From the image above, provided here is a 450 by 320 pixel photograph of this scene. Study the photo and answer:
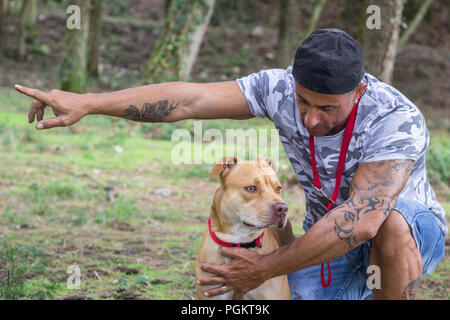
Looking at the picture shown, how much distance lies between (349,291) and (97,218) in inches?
116

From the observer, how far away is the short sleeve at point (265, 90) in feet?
12.7

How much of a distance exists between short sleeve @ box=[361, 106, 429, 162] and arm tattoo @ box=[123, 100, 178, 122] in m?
1.28

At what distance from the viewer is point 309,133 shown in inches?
147

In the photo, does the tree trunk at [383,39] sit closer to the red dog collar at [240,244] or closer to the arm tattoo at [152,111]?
the red dog collar at [240,244]

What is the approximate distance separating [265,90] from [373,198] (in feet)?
3.53

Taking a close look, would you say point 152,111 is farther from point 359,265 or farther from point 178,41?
point 178,41

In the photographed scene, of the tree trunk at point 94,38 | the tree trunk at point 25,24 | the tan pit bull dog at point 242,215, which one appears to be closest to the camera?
the tan pit bull dog at point 242,215

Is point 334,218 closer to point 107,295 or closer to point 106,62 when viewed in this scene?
point 107,295

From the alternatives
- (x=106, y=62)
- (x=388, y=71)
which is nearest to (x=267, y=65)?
(x=106, y=62)

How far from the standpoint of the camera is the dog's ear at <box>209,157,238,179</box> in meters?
4.06

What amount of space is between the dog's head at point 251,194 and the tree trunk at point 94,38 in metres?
14.1

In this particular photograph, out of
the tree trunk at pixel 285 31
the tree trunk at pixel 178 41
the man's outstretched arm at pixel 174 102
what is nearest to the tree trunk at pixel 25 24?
the tree trunk at pixel 285 31

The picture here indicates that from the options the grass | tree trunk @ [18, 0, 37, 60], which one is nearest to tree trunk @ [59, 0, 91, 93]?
the grass
